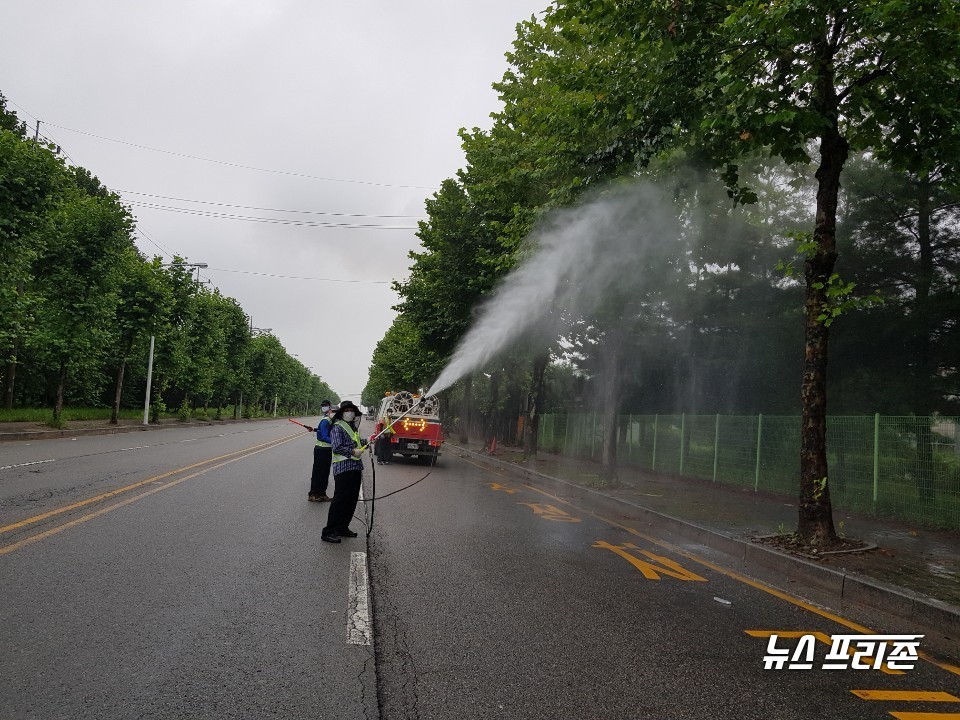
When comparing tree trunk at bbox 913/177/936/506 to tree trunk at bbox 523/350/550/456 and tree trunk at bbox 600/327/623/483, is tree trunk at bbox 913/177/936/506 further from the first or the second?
tree trunk at bbox 523/350/550/456

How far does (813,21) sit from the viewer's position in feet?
23.0

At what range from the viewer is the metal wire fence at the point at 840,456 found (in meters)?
10.3

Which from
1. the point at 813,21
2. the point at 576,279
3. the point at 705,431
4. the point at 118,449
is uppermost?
the point at 813,21

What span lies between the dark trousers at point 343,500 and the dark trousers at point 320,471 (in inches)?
122

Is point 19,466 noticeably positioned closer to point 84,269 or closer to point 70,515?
point 70,515

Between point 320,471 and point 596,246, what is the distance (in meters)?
7.72

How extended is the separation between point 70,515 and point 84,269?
2269 centimetres

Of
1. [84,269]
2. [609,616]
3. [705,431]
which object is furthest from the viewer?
[84,269]

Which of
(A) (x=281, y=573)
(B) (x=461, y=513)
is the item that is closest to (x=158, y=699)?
(A) (x=281, y=573)

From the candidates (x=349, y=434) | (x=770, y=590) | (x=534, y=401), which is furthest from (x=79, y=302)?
(x=770, y=590)

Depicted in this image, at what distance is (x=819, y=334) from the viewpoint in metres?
8.26

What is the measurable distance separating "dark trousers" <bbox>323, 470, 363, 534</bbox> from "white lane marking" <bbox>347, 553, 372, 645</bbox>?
3.06 ft

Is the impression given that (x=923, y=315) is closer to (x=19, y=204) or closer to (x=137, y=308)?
(x=19, y=204)

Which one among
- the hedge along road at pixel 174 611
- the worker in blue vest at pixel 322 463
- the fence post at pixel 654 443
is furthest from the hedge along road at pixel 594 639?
the fence post at pixel 654 443
